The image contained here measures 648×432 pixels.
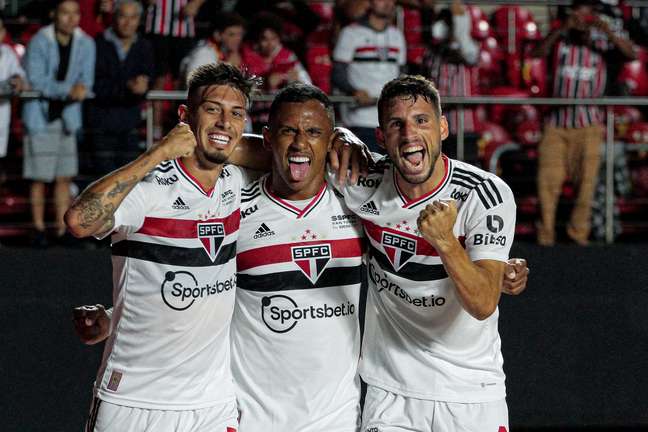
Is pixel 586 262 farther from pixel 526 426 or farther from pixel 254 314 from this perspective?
pixel 254 314

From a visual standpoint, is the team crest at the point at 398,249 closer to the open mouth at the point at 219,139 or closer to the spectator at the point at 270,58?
the open mouth at the point at 219,139

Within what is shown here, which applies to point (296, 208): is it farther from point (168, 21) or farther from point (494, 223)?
point (168, 21)

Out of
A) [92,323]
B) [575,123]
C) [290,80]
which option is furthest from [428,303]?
[575,123]

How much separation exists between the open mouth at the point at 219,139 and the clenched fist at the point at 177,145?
0.28m

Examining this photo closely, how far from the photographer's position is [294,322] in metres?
4.29

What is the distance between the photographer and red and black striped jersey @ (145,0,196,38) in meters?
8.79

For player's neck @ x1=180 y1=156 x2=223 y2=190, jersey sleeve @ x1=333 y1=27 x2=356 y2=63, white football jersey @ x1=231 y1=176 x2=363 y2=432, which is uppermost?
jersey sleeve @ x1=333 y1=27 x2=356 y2=63

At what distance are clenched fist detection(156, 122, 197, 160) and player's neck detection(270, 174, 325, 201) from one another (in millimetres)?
671

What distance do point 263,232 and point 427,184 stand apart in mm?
781

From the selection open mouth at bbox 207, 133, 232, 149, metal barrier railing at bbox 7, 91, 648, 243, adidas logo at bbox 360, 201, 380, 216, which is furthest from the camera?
metal barrier railing at bbox 7, 91, 648, 243

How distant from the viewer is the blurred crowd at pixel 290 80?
7656 millimetres

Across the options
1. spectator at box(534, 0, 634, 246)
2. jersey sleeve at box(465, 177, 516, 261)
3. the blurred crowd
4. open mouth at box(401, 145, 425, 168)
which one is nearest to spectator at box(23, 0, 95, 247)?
the blurred crowd

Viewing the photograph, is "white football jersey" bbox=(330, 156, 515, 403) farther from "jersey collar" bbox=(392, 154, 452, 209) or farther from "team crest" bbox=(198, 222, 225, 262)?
"team crest" bbox=(198, 222, 225, 262)

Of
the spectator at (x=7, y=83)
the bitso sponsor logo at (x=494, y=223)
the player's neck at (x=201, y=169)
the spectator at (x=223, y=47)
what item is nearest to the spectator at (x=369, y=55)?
the spectator at (x=223, y=47)
